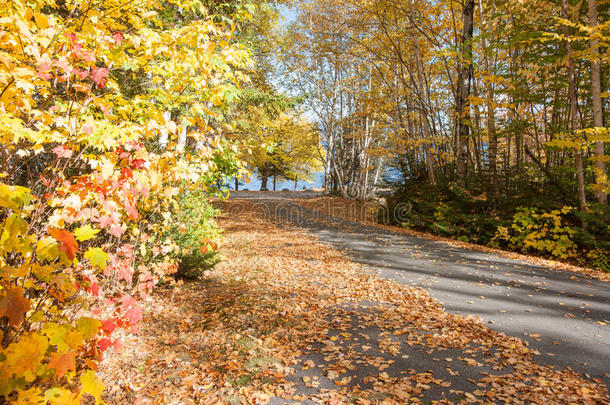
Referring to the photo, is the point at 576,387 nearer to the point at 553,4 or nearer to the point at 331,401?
the point at 331,401

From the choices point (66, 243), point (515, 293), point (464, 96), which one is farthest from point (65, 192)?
point (464, 96)

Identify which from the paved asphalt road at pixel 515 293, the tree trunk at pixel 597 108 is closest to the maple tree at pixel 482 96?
the tree trunk at pixel 597 108

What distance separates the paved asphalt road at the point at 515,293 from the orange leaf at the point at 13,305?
340 centimetres

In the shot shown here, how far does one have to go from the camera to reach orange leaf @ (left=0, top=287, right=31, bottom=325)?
141cm

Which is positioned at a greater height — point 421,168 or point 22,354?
point 421,168


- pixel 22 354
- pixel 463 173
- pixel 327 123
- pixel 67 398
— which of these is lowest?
pixel 67 398

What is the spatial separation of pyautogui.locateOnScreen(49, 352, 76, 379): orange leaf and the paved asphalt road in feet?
10.2

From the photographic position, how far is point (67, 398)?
1681 millimetres

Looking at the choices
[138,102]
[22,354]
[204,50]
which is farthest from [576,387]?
[138,102]

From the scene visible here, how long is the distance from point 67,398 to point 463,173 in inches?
436

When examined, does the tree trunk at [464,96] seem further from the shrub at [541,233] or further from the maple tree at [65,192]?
the maple tree at [65,192]

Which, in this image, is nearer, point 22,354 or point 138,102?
point 22,354

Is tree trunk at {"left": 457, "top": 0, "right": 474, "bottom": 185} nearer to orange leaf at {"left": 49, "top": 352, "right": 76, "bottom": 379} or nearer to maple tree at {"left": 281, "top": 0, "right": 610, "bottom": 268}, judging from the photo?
maple tree at {"left": 281, "top": 0, "right": 610, "bottom": 268}

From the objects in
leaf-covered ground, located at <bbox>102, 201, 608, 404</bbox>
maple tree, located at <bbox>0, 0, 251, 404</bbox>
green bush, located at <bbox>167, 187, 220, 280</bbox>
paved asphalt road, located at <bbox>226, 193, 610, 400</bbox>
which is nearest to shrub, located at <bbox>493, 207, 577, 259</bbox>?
paved asphalt road, located at <bbox>226, 193, 610, 400</bbox>
